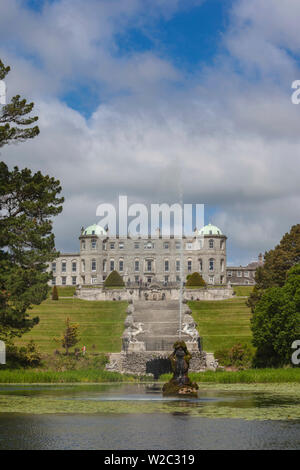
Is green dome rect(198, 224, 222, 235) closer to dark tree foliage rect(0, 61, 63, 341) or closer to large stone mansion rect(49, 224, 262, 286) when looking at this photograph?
large stone mansion rect(49, 224, 262, 286)

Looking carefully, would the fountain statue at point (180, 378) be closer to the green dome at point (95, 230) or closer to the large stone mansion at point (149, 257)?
the large stone mansion at point (149, 257)

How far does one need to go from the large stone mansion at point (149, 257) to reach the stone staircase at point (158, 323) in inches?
2377

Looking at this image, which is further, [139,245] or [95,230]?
[95,230]

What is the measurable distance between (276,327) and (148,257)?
9897cm

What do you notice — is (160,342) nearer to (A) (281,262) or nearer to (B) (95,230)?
(A) (281,262)

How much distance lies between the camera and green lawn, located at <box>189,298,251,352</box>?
58.5 meters

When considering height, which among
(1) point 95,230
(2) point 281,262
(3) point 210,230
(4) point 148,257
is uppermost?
(3) point 210,230

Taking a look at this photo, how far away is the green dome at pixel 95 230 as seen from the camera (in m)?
144

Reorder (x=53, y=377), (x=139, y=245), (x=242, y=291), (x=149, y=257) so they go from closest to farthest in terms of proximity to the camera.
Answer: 1. (x=53, y=377)
2. (x=242, y=291)
3. (x=149, y=257)
4. (x=139, y=245)

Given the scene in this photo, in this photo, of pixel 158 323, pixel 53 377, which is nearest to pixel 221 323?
Answer: pixel 158 323

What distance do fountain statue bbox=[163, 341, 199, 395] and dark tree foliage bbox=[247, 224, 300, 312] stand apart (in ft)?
144

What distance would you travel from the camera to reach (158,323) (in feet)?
219

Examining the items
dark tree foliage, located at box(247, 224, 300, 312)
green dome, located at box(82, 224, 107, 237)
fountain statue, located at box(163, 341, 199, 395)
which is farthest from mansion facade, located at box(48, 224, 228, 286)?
fountain statue, located at box(163, 341, 199, 395)

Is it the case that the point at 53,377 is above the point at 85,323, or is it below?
Answer: below
